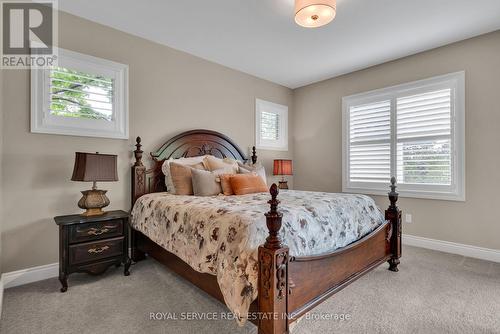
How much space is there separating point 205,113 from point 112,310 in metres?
2.73

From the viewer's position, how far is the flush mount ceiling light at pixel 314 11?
7.20 feet

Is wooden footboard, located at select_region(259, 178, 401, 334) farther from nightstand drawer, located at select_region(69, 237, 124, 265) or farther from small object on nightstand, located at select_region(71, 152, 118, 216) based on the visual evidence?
small object on nightstand, located at select_region(71, 152, 118, 216)

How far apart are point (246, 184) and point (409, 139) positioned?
2493 mm

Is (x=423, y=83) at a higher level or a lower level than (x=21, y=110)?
higher

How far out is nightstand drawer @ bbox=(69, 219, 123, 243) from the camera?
7.53ft

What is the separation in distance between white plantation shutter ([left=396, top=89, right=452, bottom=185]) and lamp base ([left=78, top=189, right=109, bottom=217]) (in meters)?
3.90

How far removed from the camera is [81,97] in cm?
277

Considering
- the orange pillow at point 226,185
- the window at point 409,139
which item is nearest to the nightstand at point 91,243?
the orange pillow at point 226,185

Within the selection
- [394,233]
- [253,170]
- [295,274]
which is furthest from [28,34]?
[394,233]

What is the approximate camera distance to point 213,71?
3975 mm

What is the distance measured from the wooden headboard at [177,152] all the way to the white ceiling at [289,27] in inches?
47.6

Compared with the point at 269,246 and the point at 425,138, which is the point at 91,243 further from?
the point at 425,138

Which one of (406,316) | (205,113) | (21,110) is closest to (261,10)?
(205,113)

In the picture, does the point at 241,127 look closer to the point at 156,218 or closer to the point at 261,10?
the point at 261,10
